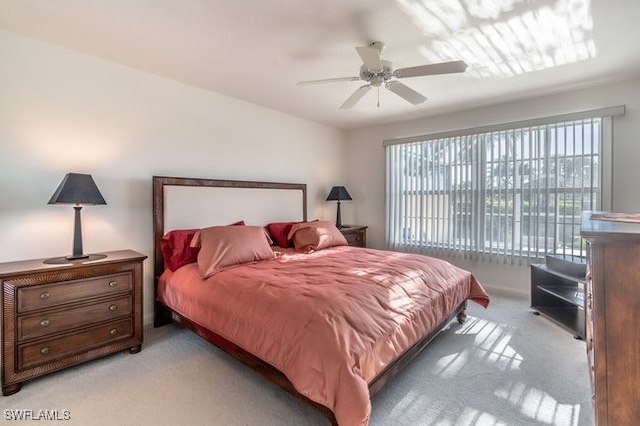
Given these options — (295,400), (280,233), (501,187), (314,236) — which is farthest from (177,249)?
(501,187)

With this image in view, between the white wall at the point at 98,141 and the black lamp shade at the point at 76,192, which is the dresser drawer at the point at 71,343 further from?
the black lamp shade at the point at 76,192

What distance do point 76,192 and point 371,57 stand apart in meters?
2.38

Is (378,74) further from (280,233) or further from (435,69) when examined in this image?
(280,233)

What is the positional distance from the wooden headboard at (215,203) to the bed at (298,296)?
1cm

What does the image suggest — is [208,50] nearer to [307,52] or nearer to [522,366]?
[307,52]

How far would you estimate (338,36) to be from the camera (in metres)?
2.29

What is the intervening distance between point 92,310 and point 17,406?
632 millimetres

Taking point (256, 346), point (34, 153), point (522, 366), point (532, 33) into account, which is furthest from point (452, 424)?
point (34, 153)

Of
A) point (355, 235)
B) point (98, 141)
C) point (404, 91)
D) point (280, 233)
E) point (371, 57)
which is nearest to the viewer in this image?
point (371, 57)

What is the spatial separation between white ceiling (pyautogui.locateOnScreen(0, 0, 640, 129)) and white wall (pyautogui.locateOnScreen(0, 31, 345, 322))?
186 millimetres

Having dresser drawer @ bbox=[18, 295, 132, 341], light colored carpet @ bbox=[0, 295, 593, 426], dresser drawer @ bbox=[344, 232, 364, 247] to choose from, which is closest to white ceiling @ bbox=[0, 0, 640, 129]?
dresser drawer @ bbox=[18, 295, 132, 341]

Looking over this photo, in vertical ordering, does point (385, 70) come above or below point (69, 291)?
above

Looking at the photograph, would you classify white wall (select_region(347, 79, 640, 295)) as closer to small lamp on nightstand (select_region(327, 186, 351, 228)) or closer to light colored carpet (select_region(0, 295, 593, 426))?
small lamp on nightstand (select_region(327, 186, 351, 228))

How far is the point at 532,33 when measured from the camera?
7.46 feet
